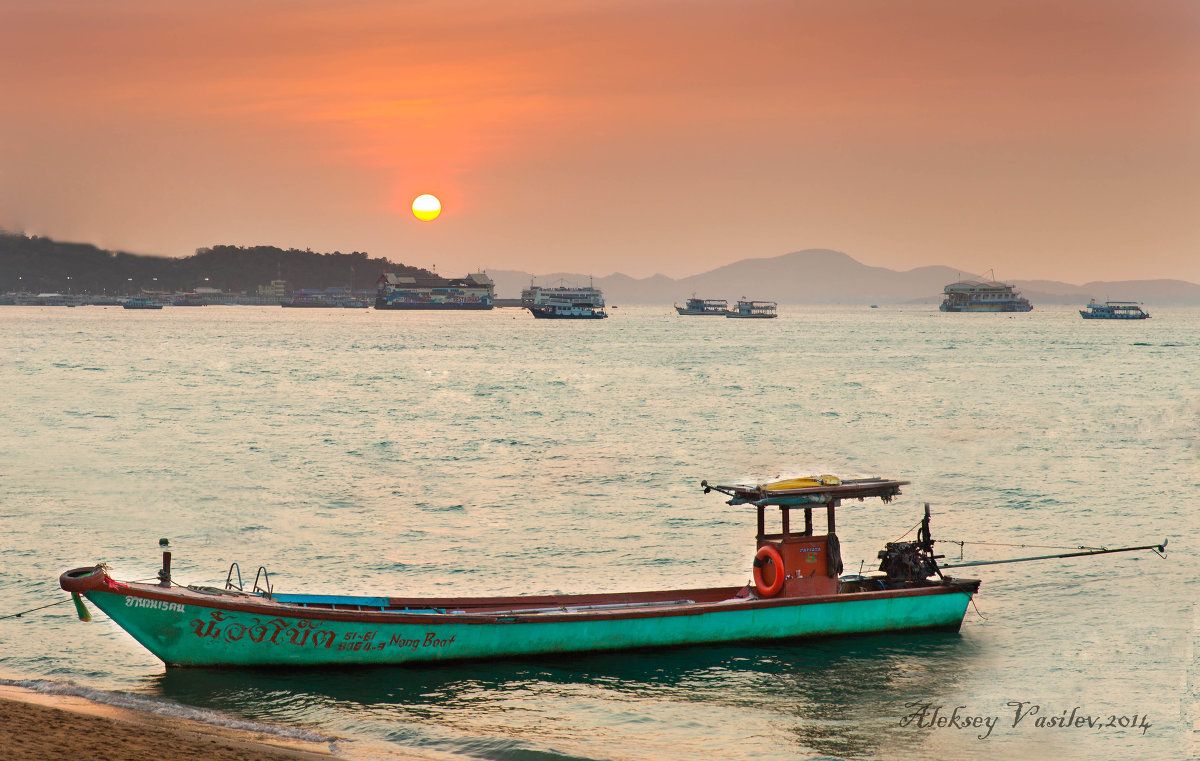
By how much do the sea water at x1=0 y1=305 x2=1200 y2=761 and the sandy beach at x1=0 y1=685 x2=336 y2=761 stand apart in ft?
3.08

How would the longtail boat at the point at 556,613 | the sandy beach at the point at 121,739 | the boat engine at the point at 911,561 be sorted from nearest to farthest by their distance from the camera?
the sandy beach at the point at 121,739 → the longtail boat at the point at 556,613 → the boat engine at the point at 911,561

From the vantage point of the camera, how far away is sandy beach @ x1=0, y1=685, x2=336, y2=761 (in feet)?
40.3

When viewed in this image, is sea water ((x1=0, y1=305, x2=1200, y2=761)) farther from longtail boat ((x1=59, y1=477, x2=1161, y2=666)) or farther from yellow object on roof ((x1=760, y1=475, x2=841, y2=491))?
yellow object on roof ((x1=760, y1=475, x2=841, y2=491))

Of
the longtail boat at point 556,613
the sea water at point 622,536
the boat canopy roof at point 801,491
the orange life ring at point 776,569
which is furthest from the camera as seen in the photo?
the orange life ring at point 776,569

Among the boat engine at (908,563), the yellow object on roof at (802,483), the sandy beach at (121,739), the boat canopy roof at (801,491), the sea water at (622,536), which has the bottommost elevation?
the sea water at (622,536)

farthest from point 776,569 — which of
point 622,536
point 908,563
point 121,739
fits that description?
point 622,536

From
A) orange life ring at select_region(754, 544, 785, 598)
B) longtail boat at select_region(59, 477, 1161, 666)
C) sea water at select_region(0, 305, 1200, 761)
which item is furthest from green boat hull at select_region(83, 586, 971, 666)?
orange life ring at select_region(754, 544, 785, 598)

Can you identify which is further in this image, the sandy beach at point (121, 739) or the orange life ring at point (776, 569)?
the orange life ring at point (776, 569)

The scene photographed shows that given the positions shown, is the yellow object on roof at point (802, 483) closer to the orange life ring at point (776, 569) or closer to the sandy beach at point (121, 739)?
the orange life ring at point (776, 569)

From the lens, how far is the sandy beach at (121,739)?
12.3m

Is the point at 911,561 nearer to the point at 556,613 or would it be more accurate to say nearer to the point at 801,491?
the point at 801,491

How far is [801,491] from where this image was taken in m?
18.6

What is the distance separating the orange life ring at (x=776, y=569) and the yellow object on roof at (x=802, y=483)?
102 cm

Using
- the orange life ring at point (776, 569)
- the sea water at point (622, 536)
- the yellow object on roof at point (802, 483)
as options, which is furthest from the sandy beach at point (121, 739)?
the yellow object on roof at point (802, 483)
